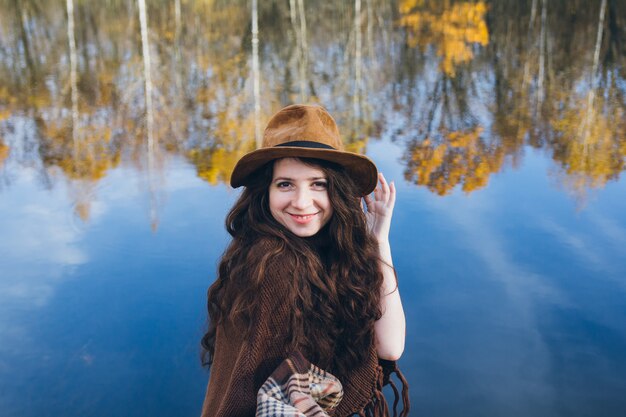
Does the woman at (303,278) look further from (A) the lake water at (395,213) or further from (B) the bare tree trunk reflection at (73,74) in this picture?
(B) the bare tree trunk reflection at (73,74)

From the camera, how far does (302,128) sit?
2086mm

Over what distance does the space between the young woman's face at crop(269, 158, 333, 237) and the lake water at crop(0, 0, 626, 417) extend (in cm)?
174

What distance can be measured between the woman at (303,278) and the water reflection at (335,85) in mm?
4038

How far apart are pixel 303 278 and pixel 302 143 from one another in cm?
43

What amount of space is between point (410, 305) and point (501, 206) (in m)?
1.88

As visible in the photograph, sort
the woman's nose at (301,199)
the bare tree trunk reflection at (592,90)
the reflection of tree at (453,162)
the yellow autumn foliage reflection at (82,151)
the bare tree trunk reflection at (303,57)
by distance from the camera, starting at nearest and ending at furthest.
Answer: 1. the woman's nose at (301,199)
2. the reflection of tree at (453,162)
3. the yellow autumn foliage reflection at (82,151)
4. the bare tree trunk reflection at (592,90)
5. the bare tree trunk reflection at (303,57)

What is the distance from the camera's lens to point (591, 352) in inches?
150

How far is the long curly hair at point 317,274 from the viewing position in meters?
2.04

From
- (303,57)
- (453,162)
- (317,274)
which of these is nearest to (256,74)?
(303,57)

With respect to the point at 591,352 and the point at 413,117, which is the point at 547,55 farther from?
the point at 591,352

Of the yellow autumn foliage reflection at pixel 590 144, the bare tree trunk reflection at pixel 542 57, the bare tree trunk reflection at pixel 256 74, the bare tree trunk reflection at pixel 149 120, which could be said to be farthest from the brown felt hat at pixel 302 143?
the bare tree trunk reflection at pixel 542 57

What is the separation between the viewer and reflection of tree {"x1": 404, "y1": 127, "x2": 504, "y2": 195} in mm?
6297

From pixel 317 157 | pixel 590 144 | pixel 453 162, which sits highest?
pixel 317 157

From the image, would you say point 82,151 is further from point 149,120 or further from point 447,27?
point 447,27
